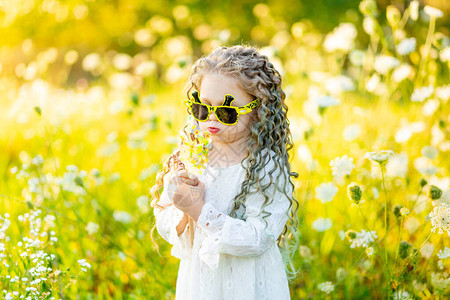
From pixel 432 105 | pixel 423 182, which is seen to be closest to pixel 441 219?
pixel 423 182

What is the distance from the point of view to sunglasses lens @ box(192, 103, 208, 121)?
4.87 ft

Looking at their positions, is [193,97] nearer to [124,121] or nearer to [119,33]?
[124,121]

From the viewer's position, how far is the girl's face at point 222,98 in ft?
4.79

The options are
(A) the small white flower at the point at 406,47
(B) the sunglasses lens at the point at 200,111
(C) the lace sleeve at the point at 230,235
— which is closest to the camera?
(C) the lace sleeve at the point at 230,235

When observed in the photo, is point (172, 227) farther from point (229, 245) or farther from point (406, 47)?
point (406, 47)

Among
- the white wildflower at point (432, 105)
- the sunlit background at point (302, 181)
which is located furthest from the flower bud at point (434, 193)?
the white wildflower at point (432, 105)

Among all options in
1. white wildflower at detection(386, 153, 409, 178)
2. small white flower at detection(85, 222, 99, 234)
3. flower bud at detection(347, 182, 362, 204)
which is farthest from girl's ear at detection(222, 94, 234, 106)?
white wildflower at detection(386, 153, 409, 178)

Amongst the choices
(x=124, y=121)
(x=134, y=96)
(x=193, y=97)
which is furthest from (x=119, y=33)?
(x=193, y=97)

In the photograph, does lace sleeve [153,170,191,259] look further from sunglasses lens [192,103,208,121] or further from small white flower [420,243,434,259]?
small white flower [420,243,434,259]

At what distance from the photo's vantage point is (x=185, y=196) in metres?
1.39

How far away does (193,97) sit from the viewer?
153cm

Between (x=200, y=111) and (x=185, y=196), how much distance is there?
28cm

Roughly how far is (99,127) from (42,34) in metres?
4.71

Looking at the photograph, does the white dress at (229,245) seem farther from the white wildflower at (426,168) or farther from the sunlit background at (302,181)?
the white wildflower at (426,168)
